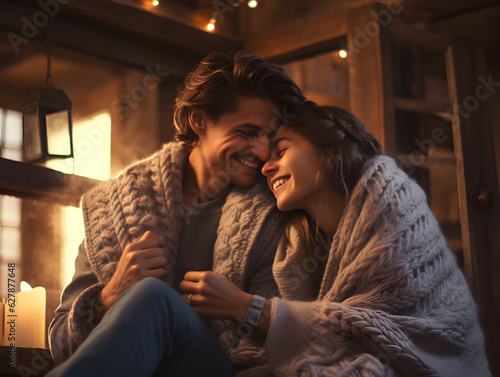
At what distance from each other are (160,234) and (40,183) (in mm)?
700

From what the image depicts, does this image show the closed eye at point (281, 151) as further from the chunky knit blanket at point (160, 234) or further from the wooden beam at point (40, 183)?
the wooden beam at point (40, 183)

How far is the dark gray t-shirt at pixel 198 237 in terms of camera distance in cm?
169

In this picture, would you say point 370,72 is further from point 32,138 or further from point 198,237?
point 32,138

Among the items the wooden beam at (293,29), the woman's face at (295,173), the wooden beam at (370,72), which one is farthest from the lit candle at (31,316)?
the wooden beam at (293,29)

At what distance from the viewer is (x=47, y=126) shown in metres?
1.96

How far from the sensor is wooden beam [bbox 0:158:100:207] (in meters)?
2.05

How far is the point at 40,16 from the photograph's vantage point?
2.21m

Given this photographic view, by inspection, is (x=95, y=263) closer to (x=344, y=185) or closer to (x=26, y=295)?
(x=26, y=295)

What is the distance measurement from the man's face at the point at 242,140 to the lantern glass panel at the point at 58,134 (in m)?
0.56

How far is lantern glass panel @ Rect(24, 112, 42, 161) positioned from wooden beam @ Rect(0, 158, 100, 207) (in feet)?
0.34

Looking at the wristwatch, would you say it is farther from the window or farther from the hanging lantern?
the window

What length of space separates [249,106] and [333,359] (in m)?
0.76

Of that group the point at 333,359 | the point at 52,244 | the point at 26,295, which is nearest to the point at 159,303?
the point at 333,359

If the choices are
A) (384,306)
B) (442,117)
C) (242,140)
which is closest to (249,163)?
(242,140)
